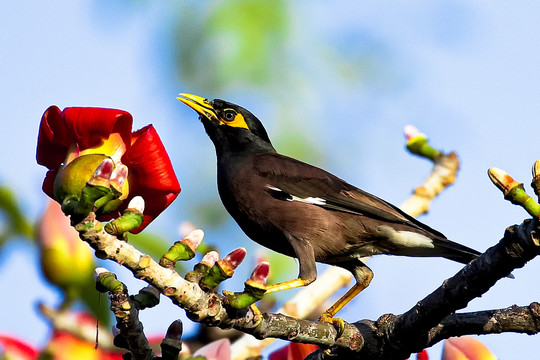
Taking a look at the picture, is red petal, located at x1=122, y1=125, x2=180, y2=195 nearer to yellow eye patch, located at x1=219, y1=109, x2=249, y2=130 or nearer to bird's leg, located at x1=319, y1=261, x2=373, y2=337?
bird's leg, located at x1=319, y1=261, x2=373, y2=337

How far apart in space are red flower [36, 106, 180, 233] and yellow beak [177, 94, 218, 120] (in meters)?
2.06

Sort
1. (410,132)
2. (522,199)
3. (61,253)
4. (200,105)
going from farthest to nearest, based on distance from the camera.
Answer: (200,105)
(410,132)
(61,253)
(522,199)

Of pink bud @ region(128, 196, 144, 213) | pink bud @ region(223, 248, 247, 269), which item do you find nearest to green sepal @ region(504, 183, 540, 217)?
pink bud @ region(223, 248, 247, 269)

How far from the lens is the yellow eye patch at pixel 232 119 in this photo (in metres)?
4.78

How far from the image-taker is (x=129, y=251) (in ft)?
6.95

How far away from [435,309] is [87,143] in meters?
1.27

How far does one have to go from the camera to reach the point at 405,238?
4301 mm

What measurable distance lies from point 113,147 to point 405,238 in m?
2.46

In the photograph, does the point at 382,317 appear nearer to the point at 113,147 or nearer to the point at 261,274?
the point at 261,274

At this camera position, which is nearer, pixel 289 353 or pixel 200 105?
pixel 289 353

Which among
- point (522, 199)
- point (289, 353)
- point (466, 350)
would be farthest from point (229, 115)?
point (522, 199)

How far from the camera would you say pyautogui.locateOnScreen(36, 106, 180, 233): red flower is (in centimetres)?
215

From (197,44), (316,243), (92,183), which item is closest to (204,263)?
(92,183)

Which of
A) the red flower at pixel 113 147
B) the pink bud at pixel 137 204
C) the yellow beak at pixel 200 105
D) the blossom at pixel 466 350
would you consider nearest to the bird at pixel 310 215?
the yellow beak at pixel 200 105
